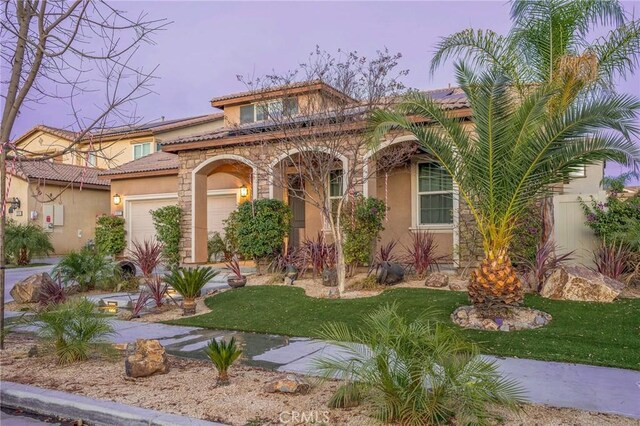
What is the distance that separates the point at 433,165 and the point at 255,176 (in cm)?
490

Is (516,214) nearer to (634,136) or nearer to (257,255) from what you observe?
(634,136)

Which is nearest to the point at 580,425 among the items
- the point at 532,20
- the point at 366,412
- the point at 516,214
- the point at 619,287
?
the point at 366,412

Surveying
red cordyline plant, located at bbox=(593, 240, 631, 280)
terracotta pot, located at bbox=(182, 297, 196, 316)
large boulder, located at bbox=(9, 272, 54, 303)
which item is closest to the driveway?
large boulder, located at bbox=(9, 272, 54, 303)

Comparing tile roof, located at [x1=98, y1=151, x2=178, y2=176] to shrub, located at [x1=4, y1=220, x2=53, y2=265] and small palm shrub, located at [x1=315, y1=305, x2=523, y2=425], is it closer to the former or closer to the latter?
shrub, located at [x1=4, y1=220, x2=53, y2=265]

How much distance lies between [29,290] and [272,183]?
5.79 metres

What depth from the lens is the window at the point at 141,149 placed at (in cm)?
2735

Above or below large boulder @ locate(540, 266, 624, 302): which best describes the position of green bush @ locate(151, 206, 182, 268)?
above

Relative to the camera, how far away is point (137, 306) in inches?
356

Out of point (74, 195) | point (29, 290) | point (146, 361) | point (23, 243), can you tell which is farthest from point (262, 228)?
point (74, 195)

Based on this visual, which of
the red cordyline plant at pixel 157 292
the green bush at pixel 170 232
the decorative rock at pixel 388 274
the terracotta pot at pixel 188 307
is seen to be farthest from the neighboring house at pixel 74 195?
the decorative rock at pixel 388 274

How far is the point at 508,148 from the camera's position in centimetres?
737

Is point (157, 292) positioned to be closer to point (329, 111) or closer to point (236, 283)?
point (236, 283)

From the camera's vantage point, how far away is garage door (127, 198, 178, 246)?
64.5ft

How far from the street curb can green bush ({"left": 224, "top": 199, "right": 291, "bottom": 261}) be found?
308 inches
